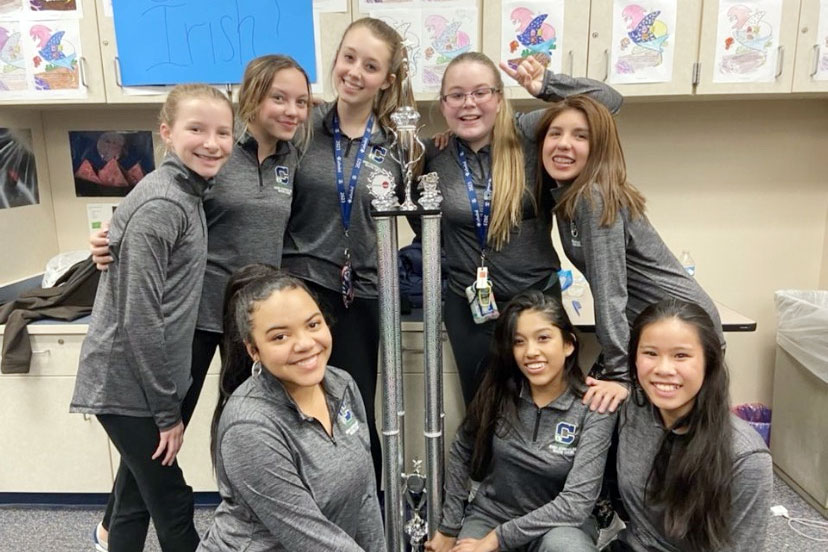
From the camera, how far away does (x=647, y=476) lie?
4.52ft

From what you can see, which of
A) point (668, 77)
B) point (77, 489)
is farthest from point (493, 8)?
point (77, 489)

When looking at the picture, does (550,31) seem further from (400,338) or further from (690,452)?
(690,452)

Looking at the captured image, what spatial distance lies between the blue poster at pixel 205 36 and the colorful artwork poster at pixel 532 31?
2.22 ft

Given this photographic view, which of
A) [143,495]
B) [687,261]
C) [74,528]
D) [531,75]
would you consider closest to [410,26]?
[531,75]

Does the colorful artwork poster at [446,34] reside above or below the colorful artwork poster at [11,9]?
below

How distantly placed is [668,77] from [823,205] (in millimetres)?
1064

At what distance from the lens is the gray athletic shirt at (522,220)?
1.64 meters

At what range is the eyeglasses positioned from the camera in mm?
1548

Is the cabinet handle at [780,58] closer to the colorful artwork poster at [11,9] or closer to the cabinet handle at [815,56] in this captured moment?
the cabinet handle at [815,56]

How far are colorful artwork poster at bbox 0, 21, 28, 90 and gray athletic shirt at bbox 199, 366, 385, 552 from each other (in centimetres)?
172

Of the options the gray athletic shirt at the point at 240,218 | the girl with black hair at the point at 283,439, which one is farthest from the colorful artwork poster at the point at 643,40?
the girl with black hair at the point at 283,439

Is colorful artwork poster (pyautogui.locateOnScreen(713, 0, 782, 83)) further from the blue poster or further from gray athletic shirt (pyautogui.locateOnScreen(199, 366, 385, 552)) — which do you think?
gray athletic shirt (pyautogui.locateOnScreen(199, 366, 385, 552))


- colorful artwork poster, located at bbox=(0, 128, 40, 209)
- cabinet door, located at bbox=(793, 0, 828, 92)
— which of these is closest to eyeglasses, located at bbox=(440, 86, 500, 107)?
cabinet door, located at bbox=(793, 0, 828, 92)

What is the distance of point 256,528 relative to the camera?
3.86 ft
